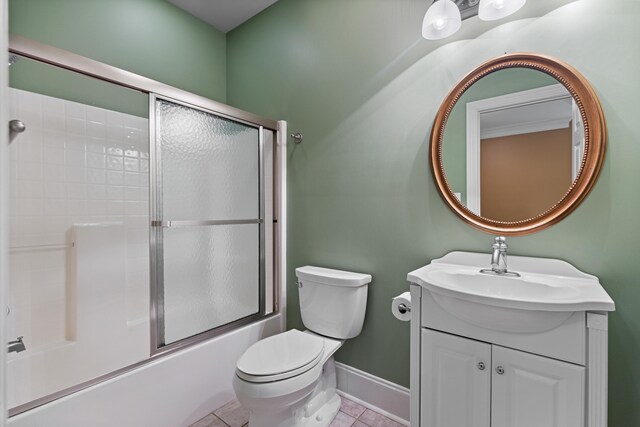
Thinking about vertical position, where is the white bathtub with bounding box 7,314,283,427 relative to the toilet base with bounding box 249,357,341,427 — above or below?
above

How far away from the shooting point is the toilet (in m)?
1.26

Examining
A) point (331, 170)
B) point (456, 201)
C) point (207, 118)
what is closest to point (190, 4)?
point (207, 118)

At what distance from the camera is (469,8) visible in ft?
4.55

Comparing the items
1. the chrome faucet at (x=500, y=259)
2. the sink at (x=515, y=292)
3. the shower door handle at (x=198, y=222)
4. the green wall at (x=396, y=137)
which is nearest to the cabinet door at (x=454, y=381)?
the sink at (x=515, y=292)

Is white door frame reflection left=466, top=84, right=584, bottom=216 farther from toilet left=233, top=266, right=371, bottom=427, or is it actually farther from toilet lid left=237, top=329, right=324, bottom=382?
toilet lid left=237, top=329, right=324, bottom=382

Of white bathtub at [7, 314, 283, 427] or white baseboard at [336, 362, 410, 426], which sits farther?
white baseboard at [336, 362, 410, 426]

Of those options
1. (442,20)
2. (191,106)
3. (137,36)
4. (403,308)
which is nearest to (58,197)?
(191,106)

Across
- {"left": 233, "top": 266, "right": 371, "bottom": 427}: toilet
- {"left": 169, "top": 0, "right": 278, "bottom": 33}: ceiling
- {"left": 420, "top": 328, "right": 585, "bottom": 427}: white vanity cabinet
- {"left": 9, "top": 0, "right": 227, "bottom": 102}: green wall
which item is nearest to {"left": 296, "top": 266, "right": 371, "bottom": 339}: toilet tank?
{"left": 233, "top": 266, "right": 371, "bottom": 427}: toilet

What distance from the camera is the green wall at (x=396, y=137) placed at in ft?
3.67

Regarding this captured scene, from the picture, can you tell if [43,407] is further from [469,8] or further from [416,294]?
[469,8]

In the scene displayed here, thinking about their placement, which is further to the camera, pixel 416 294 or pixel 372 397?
pixel 372 397

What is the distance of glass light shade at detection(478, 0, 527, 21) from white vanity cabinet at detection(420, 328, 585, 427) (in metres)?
1.31

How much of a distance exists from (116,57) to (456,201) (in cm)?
224

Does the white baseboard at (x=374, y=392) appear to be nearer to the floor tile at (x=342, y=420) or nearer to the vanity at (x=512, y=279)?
the floor tile at (x=342, y=420)
